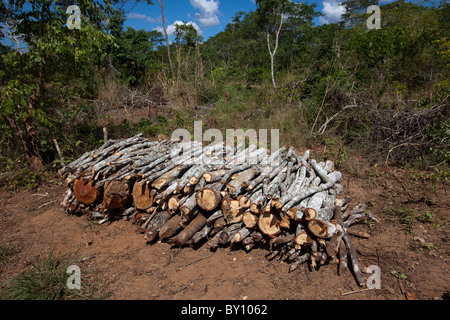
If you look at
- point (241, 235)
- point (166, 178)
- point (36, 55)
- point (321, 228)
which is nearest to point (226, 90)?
point (36, 55)

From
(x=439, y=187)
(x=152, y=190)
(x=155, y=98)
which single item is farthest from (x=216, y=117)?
(x=439, y=187)

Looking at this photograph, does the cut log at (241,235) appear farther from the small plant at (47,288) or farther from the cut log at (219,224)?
the small plant at (47,288)

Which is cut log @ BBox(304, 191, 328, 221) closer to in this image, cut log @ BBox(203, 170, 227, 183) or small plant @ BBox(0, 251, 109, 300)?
cut log @ BBox(203, 170, 227, 183)

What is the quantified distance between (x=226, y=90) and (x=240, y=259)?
7.16m

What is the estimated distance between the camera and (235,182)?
9.77 ft

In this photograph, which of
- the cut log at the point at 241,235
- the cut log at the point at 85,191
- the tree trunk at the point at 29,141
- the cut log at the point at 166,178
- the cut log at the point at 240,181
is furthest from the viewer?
the tree trunk at the point at 29,141

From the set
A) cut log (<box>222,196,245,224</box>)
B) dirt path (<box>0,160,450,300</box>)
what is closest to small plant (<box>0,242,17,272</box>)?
dirt path (<box>0,160,450,300</box>)

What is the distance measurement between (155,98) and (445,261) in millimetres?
8542

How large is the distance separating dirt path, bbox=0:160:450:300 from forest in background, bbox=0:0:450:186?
133 centimetres

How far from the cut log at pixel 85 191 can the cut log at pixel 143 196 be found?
58cm

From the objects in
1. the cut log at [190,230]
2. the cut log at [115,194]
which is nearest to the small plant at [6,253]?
the cut log at [115,194]

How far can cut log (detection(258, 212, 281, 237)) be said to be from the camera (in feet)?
8.73

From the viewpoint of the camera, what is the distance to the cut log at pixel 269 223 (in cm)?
266
